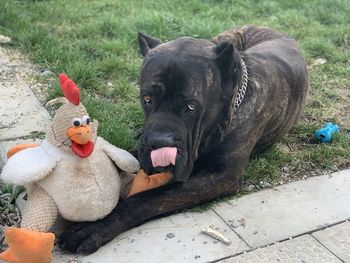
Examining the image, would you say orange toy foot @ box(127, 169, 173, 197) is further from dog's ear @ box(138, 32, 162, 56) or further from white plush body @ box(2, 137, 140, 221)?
dog's ear @ box(138, 32, 162, 56)

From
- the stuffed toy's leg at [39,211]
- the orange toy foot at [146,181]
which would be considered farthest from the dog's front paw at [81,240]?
the orange toy foot at [146,181]

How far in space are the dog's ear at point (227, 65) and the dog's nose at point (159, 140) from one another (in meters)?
0.51

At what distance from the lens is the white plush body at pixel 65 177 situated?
2904mm

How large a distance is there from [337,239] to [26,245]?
5.85 ft

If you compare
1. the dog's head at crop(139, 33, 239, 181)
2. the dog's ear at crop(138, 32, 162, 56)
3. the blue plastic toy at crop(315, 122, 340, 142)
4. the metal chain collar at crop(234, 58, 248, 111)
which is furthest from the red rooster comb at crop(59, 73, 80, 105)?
the blue plastic toy at crop(315, 122, 340, 142)

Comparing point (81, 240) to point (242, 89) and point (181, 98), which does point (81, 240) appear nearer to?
point (181, 98)

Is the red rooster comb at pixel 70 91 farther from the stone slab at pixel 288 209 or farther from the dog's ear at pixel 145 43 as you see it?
the stone slab at pixel 288 209

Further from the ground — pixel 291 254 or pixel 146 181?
pixel 146 181

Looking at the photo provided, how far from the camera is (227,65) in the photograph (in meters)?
3.38

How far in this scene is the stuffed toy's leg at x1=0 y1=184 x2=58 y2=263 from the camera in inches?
106

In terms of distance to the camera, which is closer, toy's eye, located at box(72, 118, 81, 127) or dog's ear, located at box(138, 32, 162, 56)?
toy's eye, located at box(72, 118, 81, 127)

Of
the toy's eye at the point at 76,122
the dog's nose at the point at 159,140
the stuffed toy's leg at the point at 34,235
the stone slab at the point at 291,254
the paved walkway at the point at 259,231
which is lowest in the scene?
the paved walkway at the point at 259,231

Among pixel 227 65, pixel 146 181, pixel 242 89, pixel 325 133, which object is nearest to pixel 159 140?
pixel 146 181

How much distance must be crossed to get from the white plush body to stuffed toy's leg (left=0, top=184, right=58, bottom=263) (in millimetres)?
60
